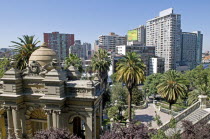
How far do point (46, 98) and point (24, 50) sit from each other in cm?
1517

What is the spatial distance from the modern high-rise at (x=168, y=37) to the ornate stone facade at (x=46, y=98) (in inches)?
4424

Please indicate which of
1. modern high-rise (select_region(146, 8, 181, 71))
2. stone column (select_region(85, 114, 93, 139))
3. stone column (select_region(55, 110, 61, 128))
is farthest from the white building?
stone column (select_region(55, 110, 61, 128))

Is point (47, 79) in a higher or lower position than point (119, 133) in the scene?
higher

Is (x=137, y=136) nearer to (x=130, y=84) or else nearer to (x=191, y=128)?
(x=191, y=128)

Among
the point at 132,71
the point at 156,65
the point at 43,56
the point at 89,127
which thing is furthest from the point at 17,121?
the point at 156,65

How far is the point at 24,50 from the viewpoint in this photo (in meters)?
26.0

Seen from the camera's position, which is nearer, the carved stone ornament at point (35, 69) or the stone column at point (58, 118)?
the stone column at point (58, 118)

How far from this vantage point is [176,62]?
12681 centimetres

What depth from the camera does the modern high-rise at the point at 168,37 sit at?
11788cm

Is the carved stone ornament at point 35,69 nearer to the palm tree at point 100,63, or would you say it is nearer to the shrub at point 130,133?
the shrub at point 130,133

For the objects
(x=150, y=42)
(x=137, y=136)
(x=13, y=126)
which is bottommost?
(x=13, y=126)

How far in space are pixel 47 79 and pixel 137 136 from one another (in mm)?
8359

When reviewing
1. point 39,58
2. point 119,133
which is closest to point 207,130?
point 119,133

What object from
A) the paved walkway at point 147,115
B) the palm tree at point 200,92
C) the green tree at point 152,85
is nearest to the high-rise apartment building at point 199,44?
the green tree at point 152,85
